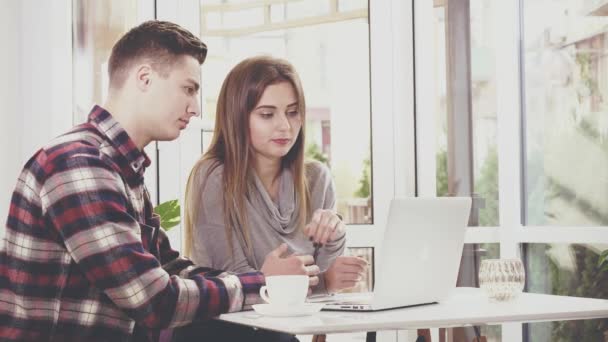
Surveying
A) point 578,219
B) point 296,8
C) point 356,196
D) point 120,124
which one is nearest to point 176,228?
point 356,196

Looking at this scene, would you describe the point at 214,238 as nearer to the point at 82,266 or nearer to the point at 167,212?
the point at 82,266

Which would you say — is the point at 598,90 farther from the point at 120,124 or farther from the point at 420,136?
the point at 120,124

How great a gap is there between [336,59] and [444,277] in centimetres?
209

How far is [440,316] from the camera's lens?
165cm

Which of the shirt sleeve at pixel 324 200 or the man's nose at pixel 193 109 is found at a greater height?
the man's nose at pixel 193 109

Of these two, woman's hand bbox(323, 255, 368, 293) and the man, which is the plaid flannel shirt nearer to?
the man

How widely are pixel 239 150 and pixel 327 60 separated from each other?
1.57 meters

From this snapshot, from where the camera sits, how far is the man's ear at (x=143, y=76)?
188 cm

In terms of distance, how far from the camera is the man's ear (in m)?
1.88

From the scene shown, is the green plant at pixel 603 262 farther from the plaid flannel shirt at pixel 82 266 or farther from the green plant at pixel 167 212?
the plaid flannel shirt at pixel 82 266

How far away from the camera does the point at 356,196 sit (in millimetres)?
3852

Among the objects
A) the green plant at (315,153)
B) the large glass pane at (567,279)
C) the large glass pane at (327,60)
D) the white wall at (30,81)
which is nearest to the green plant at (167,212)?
the white wall at (30,81)

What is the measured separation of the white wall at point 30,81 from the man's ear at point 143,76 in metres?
1.28

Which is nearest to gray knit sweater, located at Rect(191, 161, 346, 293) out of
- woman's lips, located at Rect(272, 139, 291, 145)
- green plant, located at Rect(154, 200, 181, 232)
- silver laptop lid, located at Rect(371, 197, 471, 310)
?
woman's lips, located at Rect(272, 139, 291, 145)
